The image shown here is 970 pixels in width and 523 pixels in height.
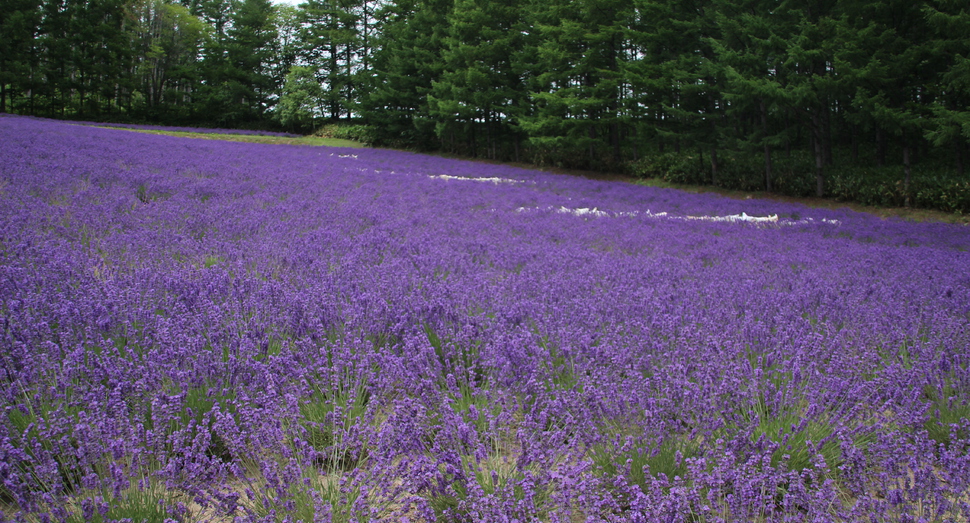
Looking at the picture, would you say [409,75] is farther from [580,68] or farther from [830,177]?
[830,177]

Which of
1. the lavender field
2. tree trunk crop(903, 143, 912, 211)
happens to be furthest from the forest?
the lavender field

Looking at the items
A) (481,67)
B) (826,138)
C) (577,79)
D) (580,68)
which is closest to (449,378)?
(826,138)

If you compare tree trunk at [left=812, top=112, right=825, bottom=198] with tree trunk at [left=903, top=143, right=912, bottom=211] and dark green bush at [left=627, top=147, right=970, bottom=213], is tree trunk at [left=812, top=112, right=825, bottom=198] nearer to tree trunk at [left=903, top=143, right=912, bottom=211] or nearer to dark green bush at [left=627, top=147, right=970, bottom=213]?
dark green bush at [left=627, top=147, right=970, bottom=213]

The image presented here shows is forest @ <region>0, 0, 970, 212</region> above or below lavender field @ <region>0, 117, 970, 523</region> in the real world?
above

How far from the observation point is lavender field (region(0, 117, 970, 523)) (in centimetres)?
191

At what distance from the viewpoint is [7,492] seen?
194 cm

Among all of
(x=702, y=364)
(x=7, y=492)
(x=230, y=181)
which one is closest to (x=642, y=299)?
(x=702, y=364)

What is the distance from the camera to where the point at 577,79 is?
2720cm

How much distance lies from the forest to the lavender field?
35.4 ft

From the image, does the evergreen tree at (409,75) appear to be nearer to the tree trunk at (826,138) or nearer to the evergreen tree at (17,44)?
the tree trunk at (826,138)

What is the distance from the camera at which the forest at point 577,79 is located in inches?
588

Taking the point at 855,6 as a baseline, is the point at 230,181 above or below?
below

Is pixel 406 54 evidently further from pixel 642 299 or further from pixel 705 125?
pixel 642 299

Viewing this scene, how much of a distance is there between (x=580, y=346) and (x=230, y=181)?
357 inches
